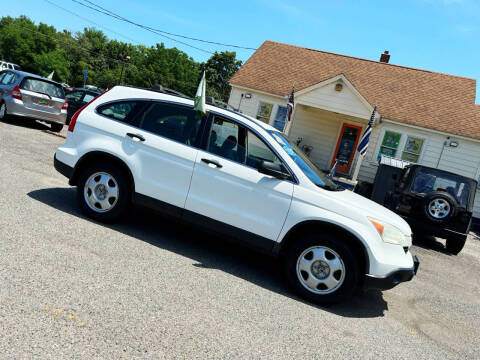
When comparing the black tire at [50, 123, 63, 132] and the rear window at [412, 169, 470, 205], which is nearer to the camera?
the rear window at [412, 169, 470, 205]

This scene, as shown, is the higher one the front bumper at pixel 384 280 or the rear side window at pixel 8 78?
the rear side window at pixel 8 78

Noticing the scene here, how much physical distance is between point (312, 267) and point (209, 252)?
1.52 meters

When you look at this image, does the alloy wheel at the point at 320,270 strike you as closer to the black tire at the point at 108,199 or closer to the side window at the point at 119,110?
the black tire at the point at 108,199

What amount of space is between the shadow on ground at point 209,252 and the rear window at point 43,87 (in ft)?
22.8

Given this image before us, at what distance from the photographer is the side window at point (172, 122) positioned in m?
5.12

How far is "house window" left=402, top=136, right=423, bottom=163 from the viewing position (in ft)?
59.5

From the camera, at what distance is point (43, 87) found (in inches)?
488

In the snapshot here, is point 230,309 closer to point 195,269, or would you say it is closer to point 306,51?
point 195,269

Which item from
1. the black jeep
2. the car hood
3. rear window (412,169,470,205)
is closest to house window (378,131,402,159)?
the black jeep

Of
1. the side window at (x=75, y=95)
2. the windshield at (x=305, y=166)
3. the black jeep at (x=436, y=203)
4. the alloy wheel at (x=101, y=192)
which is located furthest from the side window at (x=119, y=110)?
the side window at (x=75, y=95)

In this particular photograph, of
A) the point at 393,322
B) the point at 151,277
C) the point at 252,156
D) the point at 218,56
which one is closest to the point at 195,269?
the point at 151,277

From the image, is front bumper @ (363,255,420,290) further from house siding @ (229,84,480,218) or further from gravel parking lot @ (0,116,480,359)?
house siding @ (229,84,480,218)

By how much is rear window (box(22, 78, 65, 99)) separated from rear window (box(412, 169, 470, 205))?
10662 mm

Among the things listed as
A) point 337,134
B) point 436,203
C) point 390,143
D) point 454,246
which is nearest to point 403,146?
point 390,143
